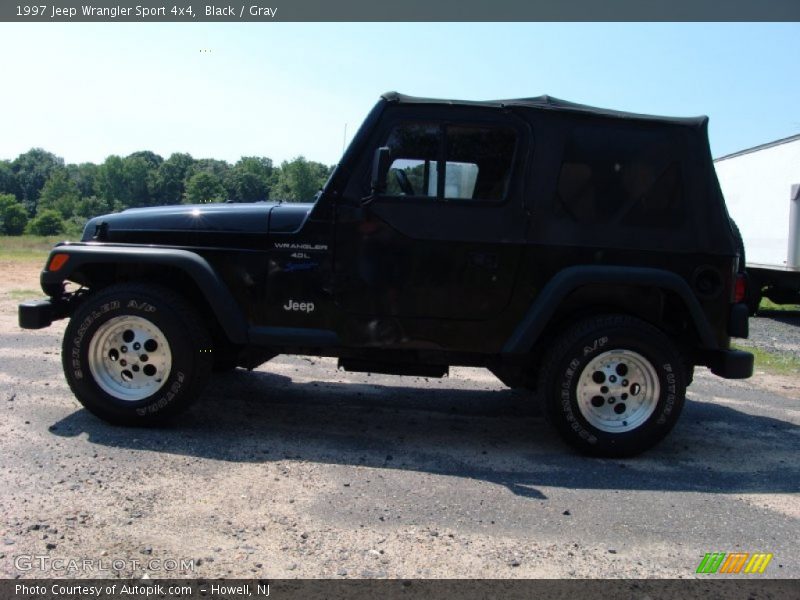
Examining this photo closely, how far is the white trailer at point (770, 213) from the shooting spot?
38.9 feet

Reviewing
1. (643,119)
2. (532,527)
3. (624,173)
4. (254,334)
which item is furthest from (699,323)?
(254,334)

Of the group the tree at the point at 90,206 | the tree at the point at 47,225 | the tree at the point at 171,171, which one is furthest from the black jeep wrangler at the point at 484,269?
the tree at the point at 90,206

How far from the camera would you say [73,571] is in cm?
266

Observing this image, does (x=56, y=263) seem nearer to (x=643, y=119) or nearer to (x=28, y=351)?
(x=28, y=351)

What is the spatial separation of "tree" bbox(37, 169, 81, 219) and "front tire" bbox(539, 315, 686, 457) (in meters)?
103

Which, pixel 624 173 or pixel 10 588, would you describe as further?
pixel 624 173

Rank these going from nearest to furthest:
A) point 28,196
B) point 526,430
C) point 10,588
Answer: point 10,588
point 526,430
point 28,196

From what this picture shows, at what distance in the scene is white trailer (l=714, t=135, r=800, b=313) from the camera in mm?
11859

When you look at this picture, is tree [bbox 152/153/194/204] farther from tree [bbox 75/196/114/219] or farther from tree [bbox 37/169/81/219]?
A: tree [bbox 37/169/81/219]

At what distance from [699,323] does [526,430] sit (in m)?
1.51

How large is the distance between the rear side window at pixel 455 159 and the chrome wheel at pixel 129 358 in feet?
6.49

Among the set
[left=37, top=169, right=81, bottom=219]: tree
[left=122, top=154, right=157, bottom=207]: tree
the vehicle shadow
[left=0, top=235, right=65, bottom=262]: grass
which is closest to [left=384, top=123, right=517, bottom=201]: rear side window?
the vehicle shadow

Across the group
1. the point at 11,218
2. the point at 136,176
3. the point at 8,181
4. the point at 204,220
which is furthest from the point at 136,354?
the point at 8,181

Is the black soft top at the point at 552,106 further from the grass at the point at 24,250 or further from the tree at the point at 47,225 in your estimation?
the tree at the point at 47,225
